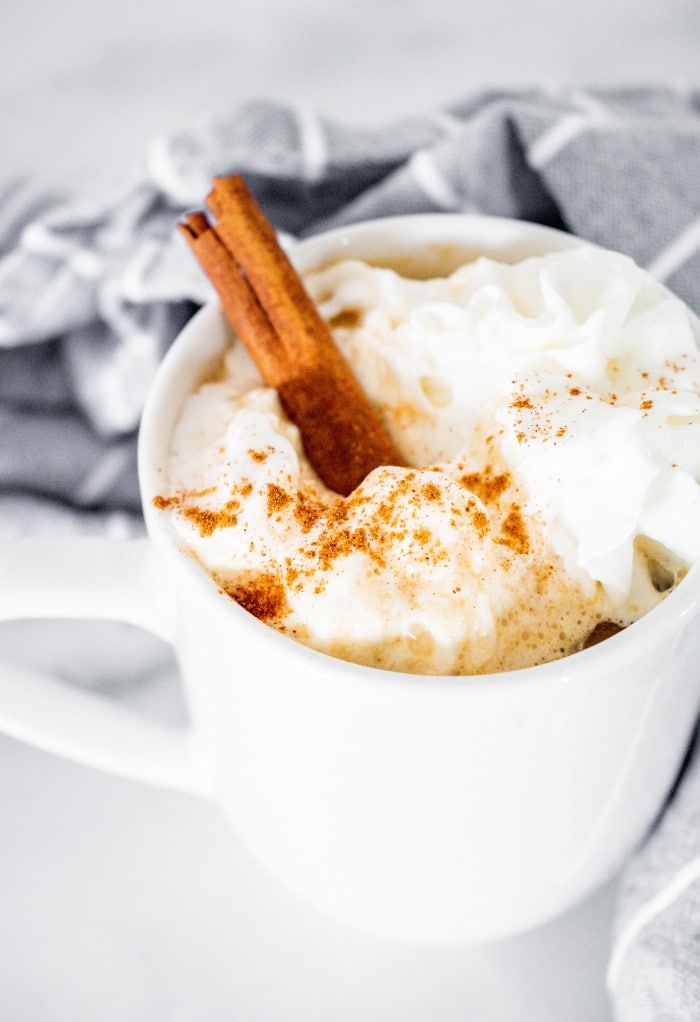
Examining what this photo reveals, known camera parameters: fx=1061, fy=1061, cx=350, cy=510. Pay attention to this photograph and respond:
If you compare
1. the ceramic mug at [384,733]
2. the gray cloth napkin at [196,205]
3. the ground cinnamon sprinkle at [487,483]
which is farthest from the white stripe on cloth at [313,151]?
the ground cinnamon sprinkle at [487,483]

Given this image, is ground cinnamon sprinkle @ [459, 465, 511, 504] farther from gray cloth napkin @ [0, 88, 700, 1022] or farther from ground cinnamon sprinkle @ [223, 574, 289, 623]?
gray cloth napkin @ [0, 88, 700, 1022]

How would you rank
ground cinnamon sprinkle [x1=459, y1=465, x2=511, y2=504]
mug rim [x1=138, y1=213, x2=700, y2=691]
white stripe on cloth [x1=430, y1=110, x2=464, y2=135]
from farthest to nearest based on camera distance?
white stripe on cloth [x1=430, y1=110, x2=464, y2=135] → ground cinnamon sprinkle [x1=459, y1=465, x2=511, y2=504] → mug rim [x1=138, y1=213, x2=700, y2=691]

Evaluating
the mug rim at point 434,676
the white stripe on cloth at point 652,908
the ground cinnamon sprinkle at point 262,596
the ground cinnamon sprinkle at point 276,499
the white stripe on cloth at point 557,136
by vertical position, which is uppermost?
the white stripe on cloth at point 557,136

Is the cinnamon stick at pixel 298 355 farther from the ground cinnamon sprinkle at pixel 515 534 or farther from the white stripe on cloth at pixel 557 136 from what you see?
the white stripe on cloth at pixel 557 136

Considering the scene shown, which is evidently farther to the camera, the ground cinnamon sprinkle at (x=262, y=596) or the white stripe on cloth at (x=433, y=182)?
the white stripe on cloth at (x=433, y=182)

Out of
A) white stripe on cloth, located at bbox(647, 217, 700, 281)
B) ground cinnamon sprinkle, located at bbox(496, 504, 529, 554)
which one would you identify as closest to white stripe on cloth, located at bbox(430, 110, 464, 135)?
white stripe on cloth, located at bbox(647, 217, 700, 281)

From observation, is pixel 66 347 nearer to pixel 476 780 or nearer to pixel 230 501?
pixel 230 501

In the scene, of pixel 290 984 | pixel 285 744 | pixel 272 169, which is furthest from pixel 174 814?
pixel 272 169

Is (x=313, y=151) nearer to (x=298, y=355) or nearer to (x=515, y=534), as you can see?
(x=298, y=355)
